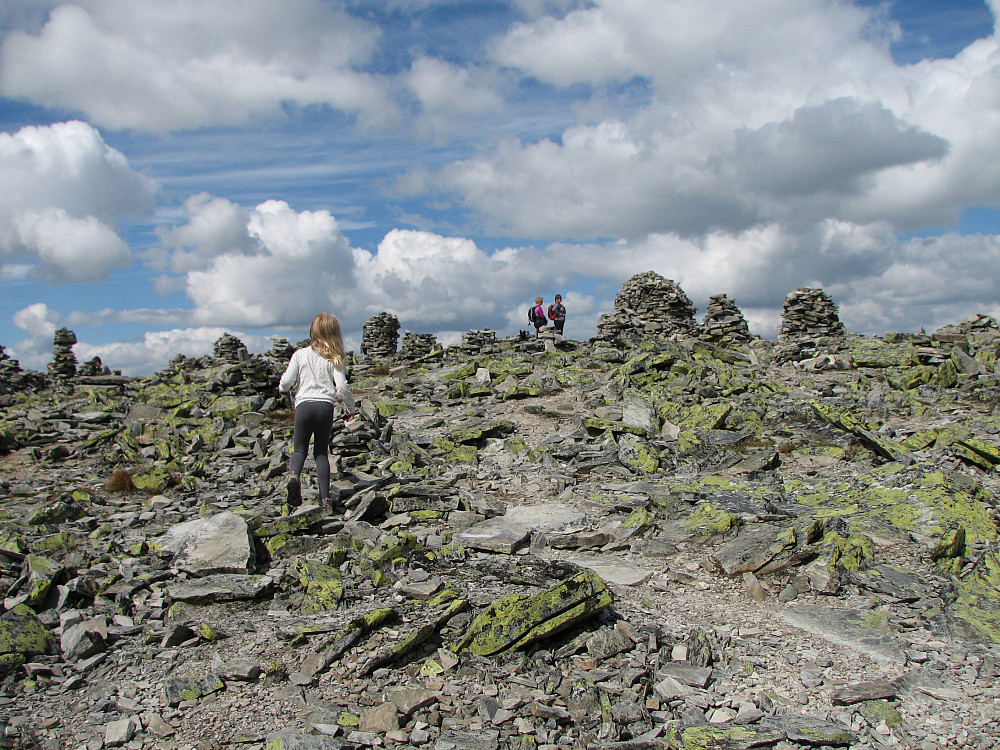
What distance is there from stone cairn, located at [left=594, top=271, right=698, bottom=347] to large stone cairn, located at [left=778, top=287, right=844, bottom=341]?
4322mm

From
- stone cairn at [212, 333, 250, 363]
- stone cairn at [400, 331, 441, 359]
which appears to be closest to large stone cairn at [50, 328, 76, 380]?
stone cairn at [212, 333, 250, 363]

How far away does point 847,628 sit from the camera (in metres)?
5.76

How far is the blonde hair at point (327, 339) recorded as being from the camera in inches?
321

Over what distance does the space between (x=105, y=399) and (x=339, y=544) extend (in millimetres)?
19060

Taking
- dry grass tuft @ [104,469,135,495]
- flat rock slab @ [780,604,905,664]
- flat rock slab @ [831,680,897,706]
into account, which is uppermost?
dry grass tuft @ [104,469,135,495]

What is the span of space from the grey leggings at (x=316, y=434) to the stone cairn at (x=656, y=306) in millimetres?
21361

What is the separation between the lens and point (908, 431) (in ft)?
41.7

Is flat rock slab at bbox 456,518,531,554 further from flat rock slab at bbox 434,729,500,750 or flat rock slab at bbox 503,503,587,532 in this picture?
flat rock slab at bbox 434,729,500,750

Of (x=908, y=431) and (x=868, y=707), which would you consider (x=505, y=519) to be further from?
(x=908, y=431)

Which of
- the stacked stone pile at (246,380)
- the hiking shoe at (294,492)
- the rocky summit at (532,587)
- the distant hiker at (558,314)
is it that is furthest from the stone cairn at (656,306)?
the hiking shoe at (294,492)

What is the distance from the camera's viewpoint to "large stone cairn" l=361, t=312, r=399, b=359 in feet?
129

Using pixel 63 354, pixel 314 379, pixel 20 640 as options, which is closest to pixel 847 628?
pixel 314 379

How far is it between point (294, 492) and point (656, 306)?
24189mm

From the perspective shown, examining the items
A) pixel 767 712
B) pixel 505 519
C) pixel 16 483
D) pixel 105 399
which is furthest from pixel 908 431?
pixel 105 399
